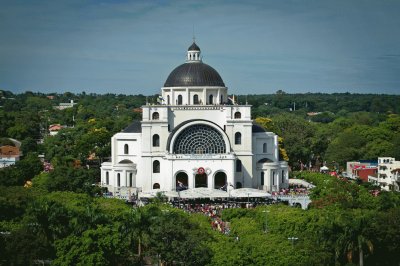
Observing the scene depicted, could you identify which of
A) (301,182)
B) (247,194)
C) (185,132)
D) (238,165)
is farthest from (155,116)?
(301,182)

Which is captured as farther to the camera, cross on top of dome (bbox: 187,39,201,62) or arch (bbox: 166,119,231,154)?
cross on top of dome (bbox: 187,39,201,62)

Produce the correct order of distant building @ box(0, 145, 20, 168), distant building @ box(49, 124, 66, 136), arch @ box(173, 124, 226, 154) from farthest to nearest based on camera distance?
distant building @ box(49, 124, 66, 136) → distant building @ box(0, 145, 20, 168) → arch @ box(173, 124, 226, 154)

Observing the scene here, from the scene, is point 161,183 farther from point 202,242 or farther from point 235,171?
point 202,242

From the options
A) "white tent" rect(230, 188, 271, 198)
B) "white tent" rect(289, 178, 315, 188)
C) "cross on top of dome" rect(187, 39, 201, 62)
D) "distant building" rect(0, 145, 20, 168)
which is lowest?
"white tent" rect(230, 188, 271, 198)

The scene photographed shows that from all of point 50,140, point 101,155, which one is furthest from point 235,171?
point 50,140

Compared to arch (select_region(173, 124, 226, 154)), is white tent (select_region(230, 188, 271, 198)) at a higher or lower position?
lower

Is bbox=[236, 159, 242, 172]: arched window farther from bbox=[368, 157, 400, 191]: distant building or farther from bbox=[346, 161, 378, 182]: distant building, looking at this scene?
bbox=[346, 161, 378, 182]: distant building

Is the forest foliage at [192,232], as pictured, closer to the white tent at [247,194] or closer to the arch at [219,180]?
the white tent at [247,194]

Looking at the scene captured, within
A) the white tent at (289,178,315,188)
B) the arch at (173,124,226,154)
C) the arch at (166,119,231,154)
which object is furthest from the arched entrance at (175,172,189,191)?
the white tent at (289,178,315,188)
